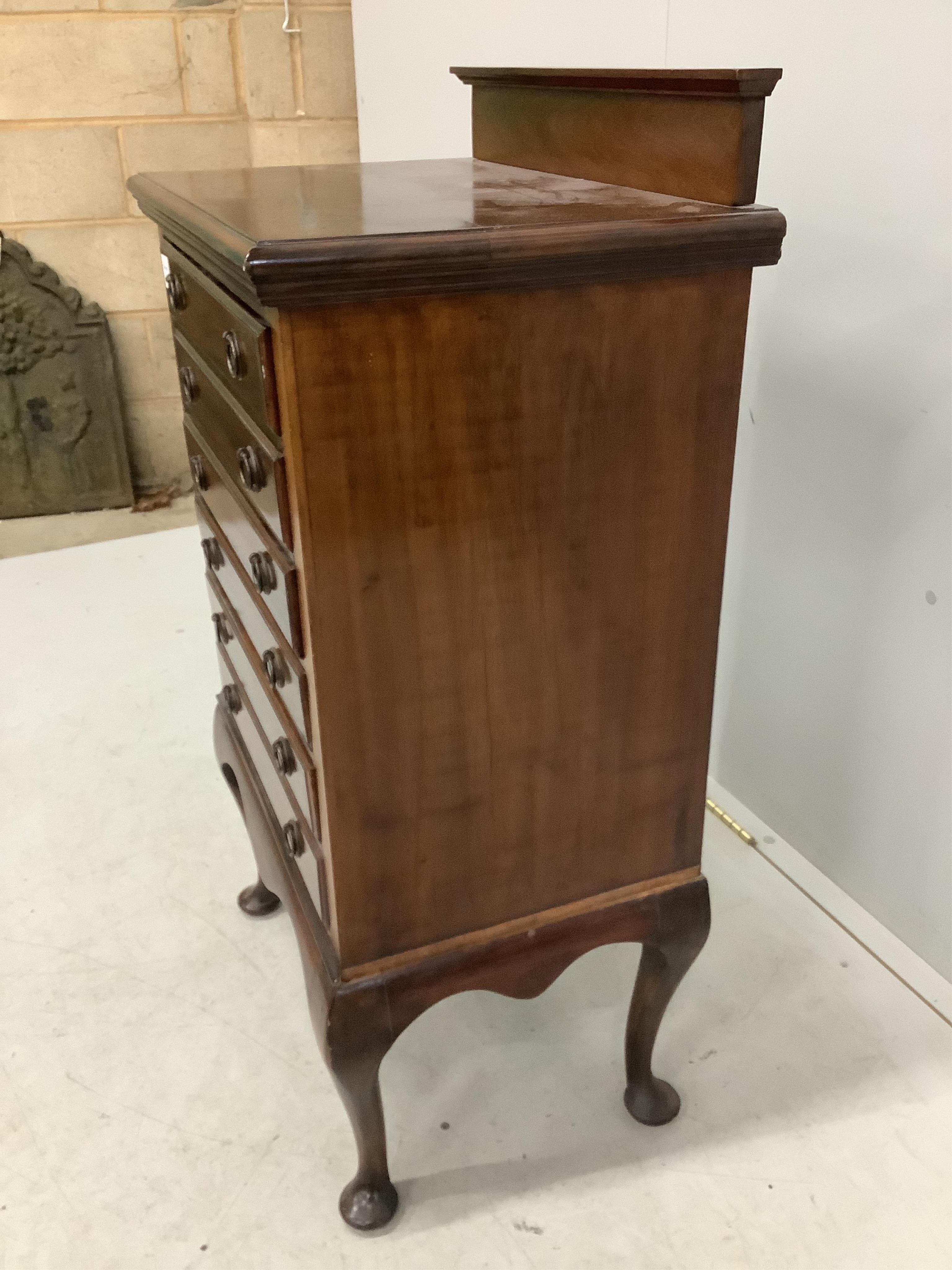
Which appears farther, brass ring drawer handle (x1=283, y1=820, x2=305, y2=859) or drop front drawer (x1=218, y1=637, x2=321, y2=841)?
brass ring drawer handle (x1=283, y1=820, x2=305, y2=859)

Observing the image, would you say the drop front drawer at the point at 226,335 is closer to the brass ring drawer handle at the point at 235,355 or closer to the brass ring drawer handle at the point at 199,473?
the brass ring drawer handle at the point at 235,355

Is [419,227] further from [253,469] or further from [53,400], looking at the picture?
[53,400]

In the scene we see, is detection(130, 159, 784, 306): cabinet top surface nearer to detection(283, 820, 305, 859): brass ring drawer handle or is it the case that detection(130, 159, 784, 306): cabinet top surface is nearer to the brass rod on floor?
detection(283, 820, 305, 859): brass ring drawer handle

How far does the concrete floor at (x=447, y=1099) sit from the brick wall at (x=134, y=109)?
2.18 metres

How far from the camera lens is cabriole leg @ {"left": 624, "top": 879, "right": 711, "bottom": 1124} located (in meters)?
1.25

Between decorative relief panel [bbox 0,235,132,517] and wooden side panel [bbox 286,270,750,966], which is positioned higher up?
wooden side panel [bbox 286,270,750,966]

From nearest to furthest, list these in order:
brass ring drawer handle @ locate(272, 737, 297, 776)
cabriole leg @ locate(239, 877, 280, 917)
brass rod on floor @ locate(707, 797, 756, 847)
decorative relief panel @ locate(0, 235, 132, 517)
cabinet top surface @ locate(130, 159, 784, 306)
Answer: cabinet top surface @ locate(130, 159, 784, 306)
brass ring drawer handle @ locate(272, 737, 297, 776)
cabriole leg @ locate(239, 877, 280, 917)
brass rod on floor @ locate(707, 797, 756, 847)
decorative relief panel @ locate(0, 235, 132, 517)

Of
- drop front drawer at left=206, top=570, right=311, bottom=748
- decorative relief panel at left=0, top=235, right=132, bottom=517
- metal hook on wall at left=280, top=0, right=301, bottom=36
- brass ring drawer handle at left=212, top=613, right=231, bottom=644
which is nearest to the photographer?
drop front drawer at left=206, top=570, right=311, bottom=748

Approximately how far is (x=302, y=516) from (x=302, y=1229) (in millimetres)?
852

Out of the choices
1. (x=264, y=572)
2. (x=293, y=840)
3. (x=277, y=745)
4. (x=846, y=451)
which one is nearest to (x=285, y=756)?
(x=277, y=745)

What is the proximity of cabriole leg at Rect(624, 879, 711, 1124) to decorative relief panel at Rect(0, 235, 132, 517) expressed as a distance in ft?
9.31

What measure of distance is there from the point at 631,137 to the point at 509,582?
526 millimetres

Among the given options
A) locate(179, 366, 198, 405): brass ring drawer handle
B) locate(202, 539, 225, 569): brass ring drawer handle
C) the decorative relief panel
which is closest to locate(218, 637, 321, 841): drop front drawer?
locate(202, 539, 225, 569): brass ring drawer handle

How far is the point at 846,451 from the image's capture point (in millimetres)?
1548
